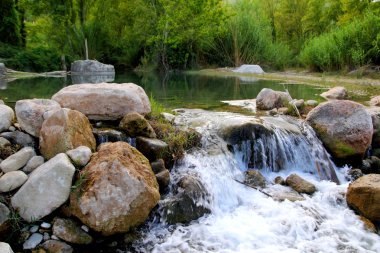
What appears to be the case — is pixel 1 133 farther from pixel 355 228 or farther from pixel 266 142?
pixel 355 228

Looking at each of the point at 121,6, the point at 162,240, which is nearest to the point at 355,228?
the point at 162,240

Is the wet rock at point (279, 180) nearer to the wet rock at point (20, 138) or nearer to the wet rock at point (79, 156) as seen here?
the wet rock at point (79, 156)

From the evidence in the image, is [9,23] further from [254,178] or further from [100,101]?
[254,178]

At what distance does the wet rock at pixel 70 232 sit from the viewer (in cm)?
320

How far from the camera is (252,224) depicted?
155 inches

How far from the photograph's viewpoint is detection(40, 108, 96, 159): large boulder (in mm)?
3729

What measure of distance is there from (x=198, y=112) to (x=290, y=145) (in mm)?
1971

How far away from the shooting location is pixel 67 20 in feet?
72.4

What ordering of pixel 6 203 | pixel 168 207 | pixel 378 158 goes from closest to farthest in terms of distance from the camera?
pixel 6 203
pixel 168 207
pixel 378 158

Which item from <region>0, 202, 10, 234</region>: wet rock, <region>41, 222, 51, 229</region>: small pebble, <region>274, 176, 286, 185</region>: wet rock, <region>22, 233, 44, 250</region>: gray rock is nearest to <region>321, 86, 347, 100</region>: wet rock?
<region>274, 176, 286, 185</region>: wet rock

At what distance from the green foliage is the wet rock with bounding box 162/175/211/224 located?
1105 centimetres

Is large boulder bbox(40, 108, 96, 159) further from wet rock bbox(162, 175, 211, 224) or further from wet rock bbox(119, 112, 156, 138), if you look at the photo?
wet rock bbox(162, 175, 211, 224)

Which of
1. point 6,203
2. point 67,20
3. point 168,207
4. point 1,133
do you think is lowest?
point 168,207

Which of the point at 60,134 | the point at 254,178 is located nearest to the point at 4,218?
the point at 60,134
